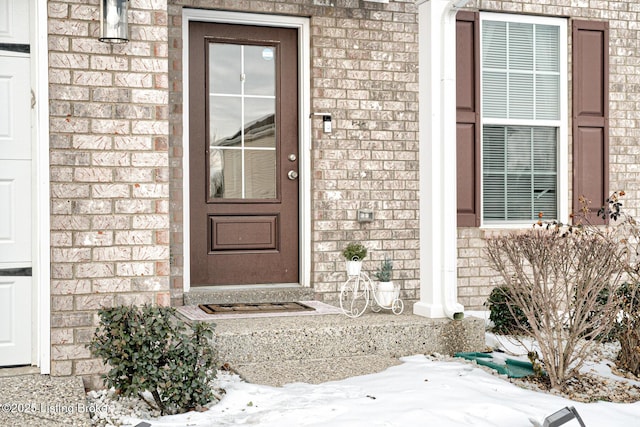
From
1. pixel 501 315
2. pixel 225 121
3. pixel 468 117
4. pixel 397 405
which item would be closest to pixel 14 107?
pixel 225 121

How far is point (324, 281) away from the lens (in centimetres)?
650

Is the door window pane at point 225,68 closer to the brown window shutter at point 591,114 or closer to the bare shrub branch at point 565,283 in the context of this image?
the bare shrub branch at point 565,283

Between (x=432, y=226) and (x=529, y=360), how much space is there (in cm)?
116

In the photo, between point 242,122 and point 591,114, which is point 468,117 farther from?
point 242,122

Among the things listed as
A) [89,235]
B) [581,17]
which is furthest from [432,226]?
[581,17]

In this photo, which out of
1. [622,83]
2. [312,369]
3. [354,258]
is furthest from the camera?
[622,83]

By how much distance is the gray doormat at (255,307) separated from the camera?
5789mm

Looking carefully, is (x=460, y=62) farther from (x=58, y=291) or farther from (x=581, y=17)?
(x=58, y=291)

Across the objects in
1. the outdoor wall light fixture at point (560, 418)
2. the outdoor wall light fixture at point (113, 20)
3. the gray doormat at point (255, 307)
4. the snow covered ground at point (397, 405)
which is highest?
the outdoor wall light fixture at point (113, 20)

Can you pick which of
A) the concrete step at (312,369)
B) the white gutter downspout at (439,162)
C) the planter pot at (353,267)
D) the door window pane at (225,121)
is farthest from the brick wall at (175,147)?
the white gutter downspout at (439,162)

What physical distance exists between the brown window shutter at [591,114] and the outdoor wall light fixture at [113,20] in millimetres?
4584

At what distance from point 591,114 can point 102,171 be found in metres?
4.91

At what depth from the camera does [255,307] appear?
596 centimetres

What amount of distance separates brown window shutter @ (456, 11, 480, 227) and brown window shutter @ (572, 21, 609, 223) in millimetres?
1031
